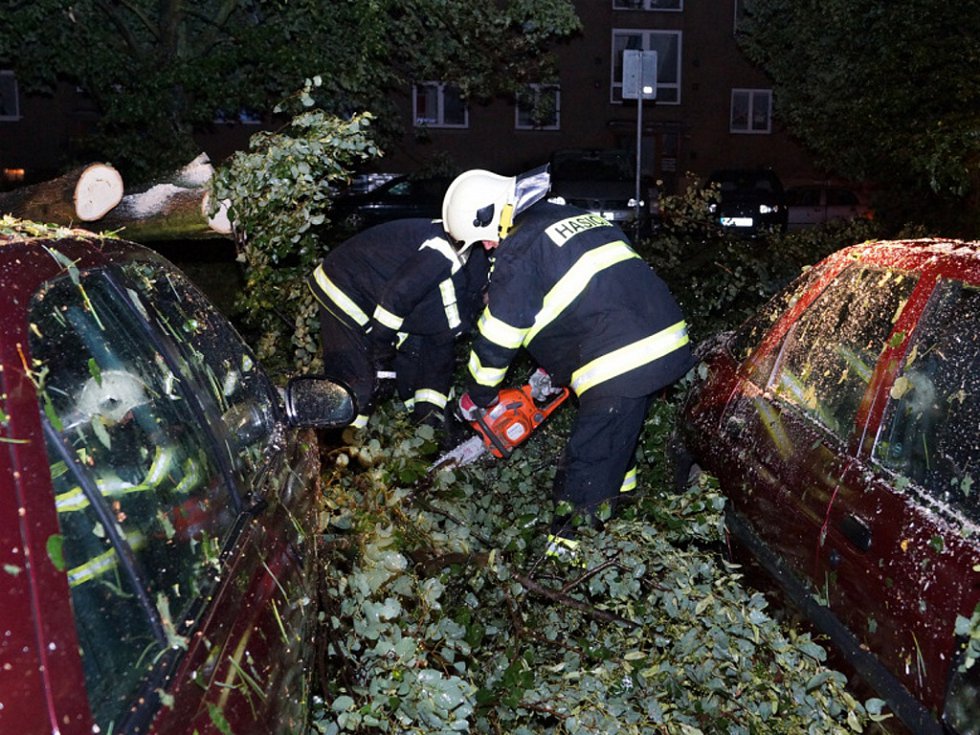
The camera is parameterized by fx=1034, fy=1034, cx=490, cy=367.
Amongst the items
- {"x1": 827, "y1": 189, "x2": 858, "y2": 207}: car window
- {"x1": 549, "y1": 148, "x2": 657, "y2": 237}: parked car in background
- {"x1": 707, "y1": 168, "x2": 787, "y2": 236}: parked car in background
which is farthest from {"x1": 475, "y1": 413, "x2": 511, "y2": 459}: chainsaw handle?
{"x1": 827, "y1": 189, "x2": 858, "y2": 207}: car window

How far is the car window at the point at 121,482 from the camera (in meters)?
1.40

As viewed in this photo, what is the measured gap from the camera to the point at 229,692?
5.12ft

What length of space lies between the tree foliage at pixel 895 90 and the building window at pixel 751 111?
11.5 m

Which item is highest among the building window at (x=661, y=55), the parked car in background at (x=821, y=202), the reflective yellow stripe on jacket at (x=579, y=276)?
the building window at (x=661, y=55)

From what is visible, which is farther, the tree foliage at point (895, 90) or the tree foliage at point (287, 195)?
the tree foliage at point (895, 90)

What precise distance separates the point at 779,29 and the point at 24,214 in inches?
649

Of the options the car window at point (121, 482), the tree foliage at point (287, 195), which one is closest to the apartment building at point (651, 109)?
the tree foliage at point (287, 195)

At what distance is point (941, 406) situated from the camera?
2.65m

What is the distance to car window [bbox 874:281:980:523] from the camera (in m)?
2.50

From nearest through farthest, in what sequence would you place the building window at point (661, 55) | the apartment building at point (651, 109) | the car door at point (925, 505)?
the car door at point (925, 505)
the apartment building at point (651, 109)
the building window at point (661, 55)

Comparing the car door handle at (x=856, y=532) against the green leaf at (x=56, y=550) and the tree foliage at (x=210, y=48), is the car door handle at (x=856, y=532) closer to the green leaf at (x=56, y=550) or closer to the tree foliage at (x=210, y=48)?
the green leaf at (x=56, y=550)

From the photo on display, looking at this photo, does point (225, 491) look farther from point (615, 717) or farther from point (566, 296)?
point (566, 296)

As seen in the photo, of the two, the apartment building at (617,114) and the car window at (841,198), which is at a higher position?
the apartment building at (617,114)

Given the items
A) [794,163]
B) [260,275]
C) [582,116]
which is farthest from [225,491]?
[794,163]
